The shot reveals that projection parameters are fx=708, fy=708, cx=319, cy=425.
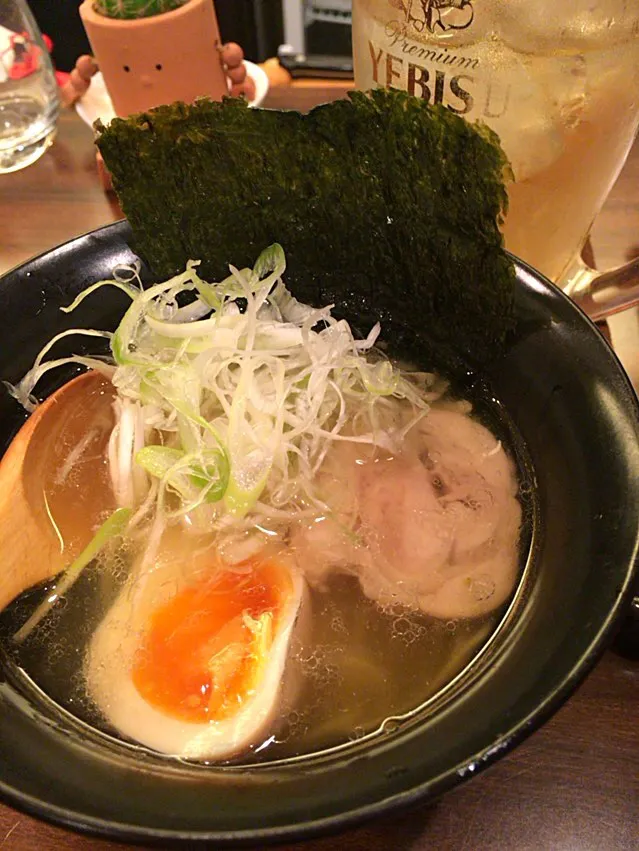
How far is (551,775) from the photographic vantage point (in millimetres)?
898

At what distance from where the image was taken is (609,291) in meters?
1.28

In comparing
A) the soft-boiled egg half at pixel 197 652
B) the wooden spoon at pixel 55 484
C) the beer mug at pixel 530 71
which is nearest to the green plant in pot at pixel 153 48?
the beer mug at pixel 530 71

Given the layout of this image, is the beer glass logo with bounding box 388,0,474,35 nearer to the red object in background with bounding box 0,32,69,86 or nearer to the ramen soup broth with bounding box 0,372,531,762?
the ramen soup broth with bounding box 0,372,531,762

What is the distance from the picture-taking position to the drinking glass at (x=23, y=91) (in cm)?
196

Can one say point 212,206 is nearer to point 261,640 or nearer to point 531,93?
point 531,93

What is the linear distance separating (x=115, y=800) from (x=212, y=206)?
2.84 feet

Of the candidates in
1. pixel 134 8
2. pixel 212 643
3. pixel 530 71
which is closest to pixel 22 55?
pixel 134 8

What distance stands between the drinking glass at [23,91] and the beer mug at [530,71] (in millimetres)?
1174

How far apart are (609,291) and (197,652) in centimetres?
94

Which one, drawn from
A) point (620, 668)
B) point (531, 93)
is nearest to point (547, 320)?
point (531, 93)

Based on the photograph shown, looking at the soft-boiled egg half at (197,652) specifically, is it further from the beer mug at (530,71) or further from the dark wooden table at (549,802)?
the beer mug at (530,71)

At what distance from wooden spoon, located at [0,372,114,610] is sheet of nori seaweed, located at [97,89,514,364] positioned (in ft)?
0.90

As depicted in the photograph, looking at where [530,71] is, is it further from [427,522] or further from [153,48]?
[153,48]

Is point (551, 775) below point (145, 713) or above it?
below
